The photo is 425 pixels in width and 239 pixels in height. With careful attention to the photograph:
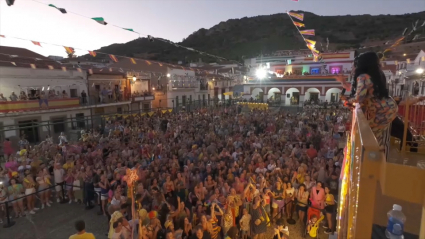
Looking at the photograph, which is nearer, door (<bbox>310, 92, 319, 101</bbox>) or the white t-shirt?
the white t-shirt

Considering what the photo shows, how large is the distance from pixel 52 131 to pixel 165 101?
51.4ft

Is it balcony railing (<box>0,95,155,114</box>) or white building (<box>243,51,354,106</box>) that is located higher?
white building (<box>243,51,354,106</box>)

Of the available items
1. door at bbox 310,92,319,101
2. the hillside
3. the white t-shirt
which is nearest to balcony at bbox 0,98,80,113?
the white t-shirt

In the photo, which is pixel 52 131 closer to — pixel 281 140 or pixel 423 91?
pixel 281 140

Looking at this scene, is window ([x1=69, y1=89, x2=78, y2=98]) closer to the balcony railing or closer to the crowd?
the balcony railing

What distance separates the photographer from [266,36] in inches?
4269

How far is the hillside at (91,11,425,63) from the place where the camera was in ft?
287

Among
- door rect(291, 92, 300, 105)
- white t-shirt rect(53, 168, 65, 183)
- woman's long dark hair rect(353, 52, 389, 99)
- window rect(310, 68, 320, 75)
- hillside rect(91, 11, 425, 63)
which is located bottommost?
white t-shirt rect(53, 168, 65, 183)

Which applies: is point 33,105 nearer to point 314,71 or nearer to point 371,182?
point 371,182

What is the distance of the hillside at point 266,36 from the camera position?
87.6m

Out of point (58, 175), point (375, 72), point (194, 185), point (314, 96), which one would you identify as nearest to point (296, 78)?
point (314, 96)

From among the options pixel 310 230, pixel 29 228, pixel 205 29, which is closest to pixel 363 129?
pixel 310 230

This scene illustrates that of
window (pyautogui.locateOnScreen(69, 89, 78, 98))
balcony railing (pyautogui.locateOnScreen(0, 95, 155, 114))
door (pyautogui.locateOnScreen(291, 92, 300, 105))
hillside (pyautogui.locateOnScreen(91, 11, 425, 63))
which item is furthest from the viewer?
hillside (pyautogui.locateOnScreen(91, 11, 425, 63))

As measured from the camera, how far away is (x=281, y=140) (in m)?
11.5
